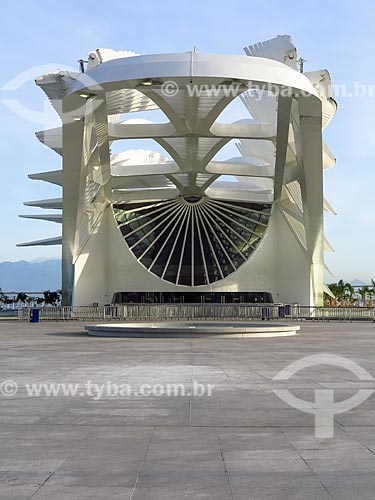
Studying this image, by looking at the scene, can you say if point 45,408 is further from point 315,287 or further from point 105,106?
point 315,287

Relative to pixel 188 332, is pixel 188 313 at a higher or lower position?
higher

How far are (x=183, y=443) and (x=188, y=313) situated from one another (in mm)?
32602

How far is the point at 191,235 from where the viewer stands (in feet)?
179

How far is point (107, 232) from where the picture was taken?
5034cm

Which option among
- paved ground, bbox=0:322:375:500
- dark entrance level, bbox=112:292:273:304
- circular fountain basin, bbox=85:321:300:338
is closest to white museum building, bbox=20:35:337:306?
dark entrance level, bbox=112:292:273:304

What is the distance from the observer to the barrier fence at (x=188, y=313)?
37.2 m

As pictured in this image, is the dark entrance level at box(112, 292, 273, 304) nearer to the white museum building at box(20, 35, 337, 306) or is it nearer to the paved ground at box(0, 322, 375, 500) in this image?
the white museum building at box(20, 35, 337, 306)

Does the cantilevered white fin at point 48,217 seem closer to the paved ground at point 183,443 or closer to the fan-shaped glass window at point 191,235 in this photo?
the fan-shaped glass window at point 191,235

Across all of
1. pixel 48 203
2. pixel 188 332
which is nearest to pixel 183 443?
pixel 188 332

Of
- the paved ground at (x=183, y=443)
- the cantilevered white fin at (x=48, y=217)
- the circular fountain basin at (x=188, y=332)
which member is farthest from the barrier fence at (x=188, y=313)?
the paved ground at (x=183, y=443)

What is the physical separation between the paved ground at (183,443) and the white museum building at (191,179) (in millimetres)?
21976

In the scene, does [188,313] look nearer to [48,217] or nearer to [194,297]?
[194,297]

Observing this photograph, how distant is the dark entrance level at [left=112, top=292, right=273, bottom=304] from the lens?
51.7m

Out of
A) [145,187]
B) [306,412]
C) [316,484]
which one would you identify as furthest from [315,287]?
[316,484]
